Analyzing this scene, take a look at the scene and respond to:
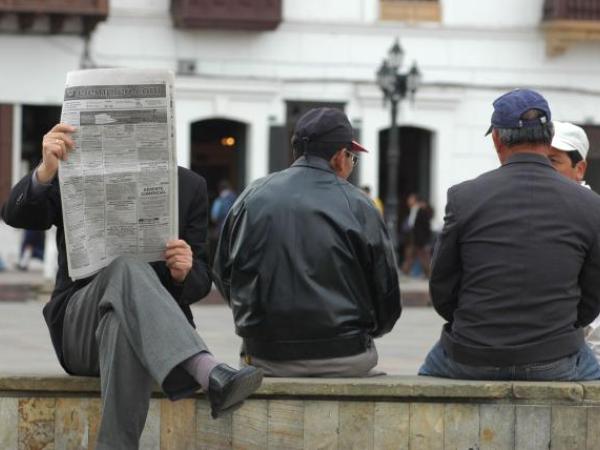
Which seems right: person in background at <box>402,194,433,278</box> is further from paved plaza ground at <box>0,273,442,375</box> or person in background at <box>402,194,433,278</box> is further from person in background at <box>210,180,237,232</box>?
paved plaza ground at <box>0,273,442,375</box>

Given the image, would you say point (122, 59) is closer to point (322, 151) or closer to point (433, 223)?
point (433, 223)

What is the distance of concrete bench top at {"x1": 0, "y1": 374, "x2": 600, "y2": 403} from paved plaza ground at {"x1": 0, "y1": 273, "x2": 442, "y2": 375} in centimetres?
471

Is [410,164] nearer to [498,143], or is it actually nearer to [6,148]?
[6,148]

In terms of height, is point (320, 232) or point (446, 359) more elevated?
point (320, 232)

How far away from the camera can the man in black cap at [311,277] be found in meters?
6.56

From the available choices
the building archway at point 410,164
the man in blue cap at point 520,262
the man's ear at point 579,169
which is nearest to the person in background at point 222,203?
the building archway at point 410,164

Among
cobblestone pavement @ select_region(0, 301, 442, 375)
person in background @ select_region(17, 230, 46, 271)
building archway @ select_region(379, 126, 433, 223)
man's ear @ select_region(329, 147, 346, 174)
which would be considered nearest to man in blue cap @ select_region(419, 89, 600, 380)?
man's ear @ select_region(329, 147, 346, 174)

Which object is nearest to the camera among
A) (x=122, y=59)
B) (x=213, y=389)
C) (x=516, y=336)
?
(x=213, y=389)

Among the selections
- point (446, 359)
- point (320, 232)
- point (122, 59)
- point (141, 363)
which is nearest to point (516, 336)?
point (446, 359)

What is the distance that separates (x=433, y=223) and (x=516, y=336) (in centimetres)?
2455

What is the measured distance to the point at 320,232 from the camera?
21.6 ft

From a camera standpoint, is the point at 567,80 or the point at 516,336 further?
the point at 567,80

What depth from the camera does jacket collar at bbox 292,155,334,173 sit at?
22.4 feet

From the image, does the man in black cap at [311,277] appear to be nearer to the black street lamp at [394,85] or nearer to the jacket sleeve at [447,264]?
the jacket sleeve at [447,264]
